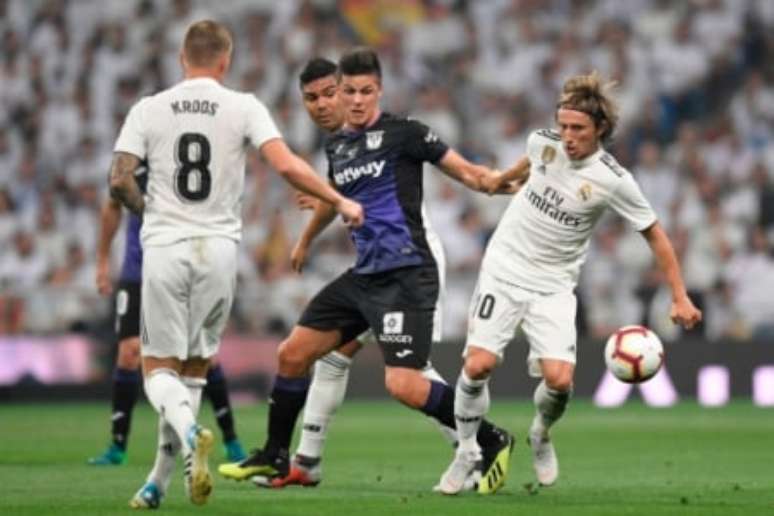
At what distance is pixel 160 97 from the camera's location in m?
9.39

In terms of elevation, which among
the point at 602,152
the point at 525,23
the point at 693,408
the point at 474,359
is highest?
the point at 525,23

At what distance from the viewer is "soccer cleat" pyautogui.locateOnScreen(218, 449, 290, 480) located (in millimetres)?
10867

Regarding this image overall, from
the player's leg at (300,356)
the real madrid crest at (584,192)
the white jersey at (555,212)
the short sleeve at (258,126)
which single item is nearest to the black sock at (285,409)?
the player's leg at (300,356)

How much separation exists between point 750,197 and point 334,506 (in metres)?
13.0

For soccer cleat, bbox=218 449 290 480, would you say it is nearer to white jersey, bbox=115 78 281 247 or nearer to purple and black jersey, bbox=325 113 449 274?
purple and black jersey, bbox=325 113 449 274

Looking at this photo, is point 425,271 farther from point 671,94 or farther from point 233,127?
point 671,94

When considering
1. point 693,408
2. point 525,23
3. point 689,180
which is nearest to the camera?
point 693,408

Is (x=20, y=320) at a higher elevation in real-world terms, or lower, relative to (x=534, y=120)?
lower

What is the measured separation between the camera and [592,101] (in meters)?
10.5

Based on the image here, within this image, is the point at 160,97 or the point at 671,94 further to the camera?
the point at 671,94

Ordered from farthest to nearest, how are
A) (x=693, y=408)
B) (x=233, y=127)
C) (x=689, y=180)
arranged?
1. (x=689, y=180)
2. (x=693, y=408)
3. (x=233, y=127)

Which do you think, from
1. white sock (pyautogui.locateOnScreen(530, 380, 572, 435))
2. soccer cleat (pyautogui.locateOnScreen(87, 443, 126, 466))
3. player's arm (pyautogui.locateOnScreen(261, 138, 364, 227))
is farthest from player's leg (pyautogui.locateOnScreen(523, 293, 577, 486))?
soccer cleat (pyautogui.locateOnScreen(87, 443, 126, 466))

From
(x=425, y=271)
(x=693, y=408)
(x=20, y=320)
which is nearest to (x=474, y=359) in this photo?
(x=425, y=271)

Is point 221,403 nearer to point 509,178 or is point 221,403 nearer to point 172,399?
point 509,178
